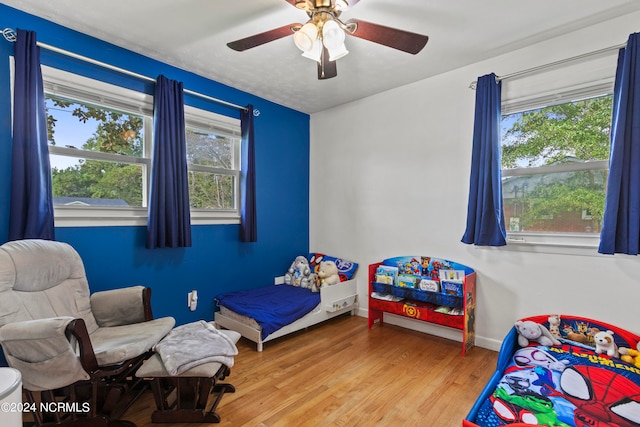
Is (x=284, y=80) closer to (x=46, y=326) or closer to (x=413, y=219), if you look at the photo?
(x=413, y=219)

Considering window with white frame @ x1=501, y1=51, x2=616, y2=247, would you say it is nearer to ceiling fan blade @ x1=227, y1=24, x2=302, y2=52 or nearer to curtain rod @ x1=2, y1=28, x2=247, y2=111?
ceiling fan blade @ x1=227, y1=24, x2=302, y2=52

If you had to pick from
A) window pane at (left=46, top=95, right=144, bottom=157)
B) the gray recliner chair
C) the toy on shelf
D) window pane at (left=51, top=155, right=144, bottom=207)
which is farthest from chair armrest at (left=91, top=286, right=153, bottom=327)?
the toy on shelf

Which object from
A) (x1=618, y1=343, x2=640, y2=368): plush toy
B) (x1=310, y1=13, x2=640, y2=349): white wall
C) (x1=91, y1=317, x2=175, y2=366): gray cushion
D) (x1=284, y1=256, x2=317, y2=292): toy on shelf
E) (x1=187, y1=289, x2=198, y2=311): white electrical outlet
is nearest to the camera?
(x1=91, y1=317, x2=175, y2=366): gray cushion

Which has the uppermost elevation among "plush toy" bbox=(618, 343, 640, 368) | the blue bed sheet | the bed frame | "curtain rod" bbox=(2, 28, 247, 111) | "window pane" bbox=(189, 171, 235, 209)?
"curtain rod" bbox=(2, 28, 247, 111)

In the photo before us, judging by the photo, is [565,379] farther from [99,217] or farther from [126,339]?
[99,217]

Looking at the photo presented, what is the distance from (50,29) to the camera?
220 centimetres

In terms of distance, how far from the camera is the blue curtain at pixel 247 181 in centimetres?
332

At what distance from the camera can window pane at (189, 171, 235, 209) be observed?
3.09 m

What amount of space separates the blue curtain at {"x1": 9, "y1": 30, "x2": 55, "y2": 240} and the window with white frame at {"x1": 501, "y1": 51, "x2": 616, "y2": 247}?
138 inches

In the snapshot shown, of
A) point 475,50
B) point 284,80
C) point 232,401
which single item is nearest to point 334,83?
point 284,80

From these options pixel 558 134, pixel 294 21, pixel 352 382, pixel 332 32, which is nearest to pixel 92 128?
pixel 294 21

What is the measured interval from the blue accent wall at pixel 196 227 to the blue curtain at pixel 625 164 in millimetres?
2954

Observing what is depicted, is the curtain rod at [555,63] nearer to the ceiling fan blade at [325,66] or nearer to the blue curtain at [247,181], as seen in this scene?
the ceiling fan blade at [325,66]

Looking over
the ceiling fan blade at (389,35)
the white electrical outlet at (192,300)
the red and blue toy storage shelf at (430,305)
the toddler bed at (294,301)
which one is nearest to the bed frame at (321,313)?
the toddler bed at (294,301)
